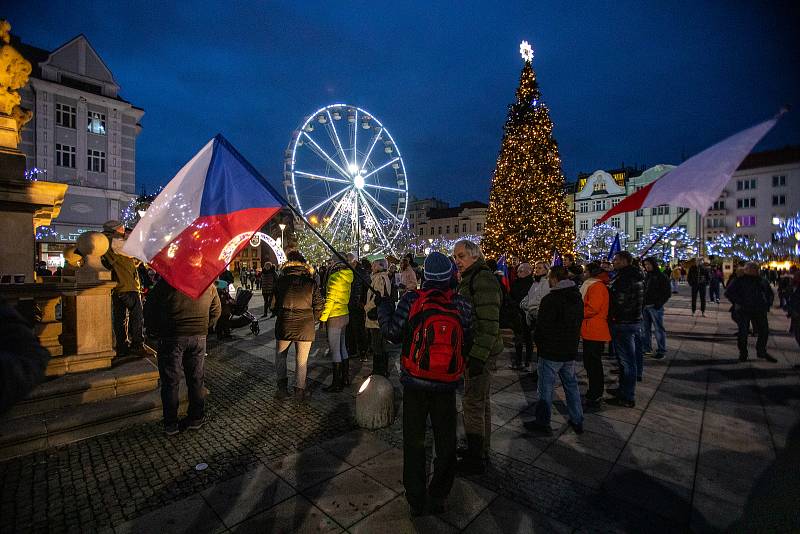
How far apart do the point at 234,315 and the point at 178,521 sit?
338 inches

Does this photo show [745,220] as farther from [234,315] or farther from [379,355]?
[379,355]

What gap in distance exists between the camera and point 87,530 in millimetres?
2973

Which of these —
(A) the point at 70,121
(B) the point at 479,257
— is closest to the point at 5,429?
(B) the point at 479,257

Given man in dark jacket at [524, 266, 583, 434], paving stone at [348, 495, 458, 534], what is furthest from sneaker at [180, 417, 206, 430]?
man in dark jacket at [524, 266, 583, 434]

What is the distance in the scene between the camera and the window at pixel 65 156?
32250mm

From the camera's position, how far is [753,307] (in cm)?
823

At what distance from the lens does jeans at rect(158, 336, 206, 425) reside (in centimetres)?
452

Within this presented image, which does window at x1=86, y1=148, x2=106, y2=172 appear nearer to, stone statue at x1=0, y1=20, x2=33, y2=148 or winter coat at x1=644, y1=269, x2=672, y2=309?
stone statue at x1=0, y1=20, x2=33, y2=148

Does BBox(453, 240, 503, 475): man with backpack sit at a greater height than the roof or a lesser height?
lesser

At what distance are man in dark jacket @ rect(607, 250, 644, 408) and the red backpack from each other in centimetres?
→ 376

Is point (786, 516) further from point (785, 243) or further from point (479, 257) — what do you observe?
point (785, 243)

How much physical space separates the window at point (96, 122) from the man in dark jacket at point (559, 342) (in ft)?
139

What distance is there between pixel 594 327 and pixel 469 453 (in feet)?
9.04

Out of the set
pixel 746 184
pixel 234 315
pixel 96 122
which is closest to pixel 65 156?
pixel 96 122
